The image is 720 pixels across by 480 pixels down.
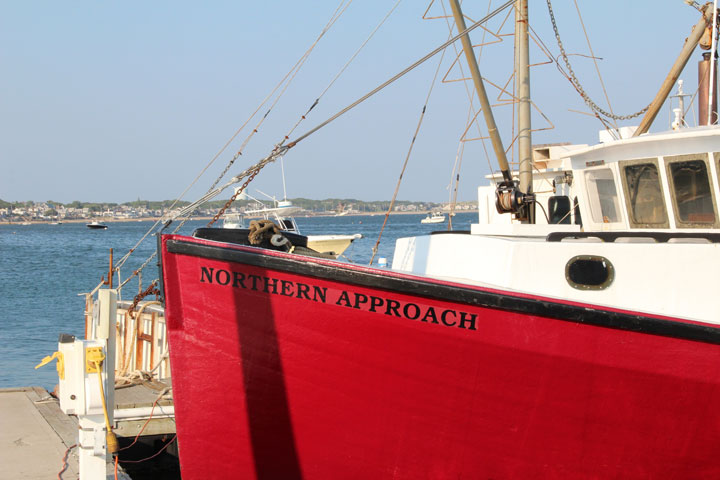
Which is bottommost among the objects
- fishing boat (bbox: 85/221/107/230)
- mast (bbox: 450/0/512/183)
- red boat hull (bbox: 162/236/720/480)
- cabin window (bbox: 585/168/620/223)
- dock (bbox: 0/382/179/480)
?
fishing boat (bbox: 85/221/107/230)

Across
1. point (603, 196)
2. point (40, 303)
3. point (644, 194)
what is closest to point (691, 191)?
point (644, 194)

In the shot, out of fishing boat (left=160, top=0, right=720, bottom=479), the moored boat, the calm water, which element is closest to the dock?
fishing boat (left=160, top=0, right=720, bottom=479)

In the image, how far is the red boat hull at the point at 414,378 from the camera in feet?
19.8

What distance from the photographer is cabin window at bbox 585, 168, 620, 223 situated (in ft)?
25.3

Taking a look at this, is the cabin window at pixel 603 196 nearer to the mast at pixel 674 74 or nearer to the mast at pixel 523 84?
the mast at pixel 523 84

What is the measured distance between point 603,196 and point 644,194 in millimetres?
527

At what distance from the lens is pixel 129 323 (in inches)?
547

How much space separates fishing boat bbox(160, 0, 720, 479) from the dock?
72.6 inches

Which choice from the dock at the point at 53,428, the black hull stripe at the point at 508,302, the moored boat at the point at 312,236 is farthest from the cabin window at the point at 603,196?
the moored boat at the point at 312,236

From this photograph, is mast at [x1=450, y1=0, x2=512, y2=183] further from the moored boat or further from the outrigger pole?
the moored boat

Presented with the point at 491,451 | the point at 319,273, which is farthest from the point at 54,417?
the point at 491,451

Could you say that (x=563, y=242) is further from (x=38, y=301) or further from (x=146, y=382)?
(x=38, y=301)

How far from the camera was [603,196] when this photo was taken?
307 inches

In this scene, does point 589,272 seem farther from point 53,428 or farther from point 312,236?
point 312,236
